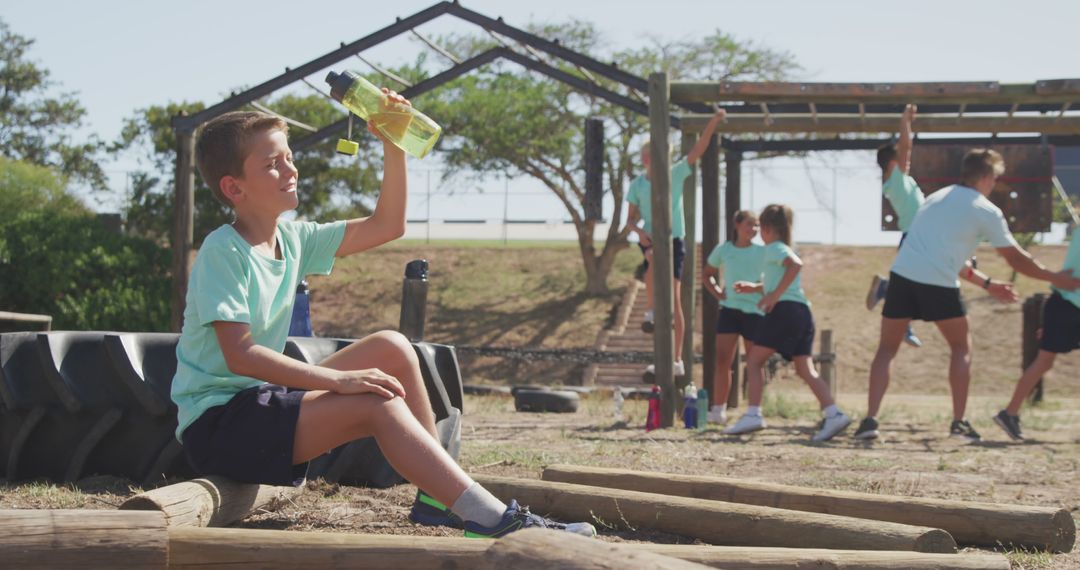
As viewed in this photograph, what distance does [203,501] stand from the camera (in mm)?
3775

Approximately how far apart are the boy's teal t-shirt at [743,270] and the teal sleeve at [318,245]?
6073 millimetres

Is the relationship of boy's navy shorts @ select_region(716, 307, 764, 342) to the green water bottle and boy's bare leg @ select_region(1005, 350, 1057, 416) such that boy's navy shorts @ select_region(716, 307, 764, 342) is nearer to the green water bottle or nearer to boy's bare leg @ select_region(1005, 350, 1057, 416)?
boy's bare leg @ select_region(1005, 350, 1057, 416)

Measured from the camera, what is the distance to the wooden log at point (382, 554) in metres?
3.05

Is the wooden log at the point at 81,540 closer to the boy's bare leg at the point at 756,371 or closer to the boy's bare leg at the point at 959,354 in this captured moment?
the boy's bare leg at the point at 756,371

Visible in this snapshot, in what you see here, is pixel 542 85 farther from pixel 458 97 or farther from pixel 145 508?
pixel 145 508

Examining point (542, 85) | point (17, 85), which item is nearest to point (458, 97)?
point (542, 85)

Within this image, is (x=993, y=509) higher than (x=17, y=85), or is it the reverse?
(x=17, y=85)

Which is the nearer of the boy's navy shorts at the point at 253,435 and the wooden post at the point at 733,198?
the boy's navy shorts at the point at 253,435

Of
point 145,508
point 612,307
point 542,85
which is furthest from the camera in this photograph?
point 542,85

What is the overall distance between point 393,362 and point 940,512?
1977mm

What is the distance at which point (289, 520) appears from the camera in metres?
4.43

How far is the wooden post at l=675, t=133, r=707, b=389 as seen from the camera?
11.2m

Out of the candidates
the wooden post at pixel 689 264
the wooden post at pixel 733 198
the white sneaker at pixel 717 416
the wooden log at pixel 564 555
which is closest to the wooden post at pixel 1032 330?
the wooden post at pixel 733 198

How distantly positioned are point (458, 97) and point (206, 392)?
82.4 feet
